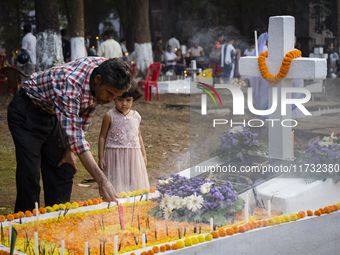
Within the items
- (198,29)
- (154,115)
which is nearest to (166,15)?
(198,29)

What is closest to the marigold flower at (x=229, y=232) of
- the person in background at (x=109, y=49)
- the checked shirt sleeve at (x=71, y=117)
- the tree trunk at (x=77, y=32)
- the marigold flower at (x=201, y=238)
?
the marigold flower at (x=201, y=238)

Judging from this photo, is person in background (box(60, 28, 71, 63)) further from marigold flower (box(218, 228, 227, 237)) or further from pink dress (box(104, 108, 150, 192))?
marigold flower (box(218, 228, 227, 237))

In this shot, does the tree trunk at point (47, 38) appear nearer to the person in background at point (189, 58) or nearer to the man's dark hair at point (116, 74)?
the person in background at point (189, 58)

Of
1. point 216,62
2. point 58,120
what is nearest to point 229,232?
point 58,120

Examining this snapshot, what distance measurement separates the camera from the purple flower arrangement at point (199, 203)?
341cm

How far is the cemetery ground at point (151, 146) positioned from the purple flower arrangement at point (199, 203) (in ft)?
5.48

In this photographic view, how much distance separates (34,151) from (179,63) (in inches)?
544

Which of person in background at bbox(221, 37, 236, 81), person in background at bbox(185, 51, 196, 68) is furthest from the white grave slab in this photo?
person in background at bbox(185, 51, 196, 68)

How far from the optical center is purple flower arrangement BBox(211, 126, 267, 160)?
191 inches

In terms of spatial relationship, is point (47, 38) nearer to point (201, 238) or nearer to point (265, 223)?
point (265, 223)

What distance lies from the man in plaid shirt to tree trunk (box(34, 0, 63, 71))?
859 cm

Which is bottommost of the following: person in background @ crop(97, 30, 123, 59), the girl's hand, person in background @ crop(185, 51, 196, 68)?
the girl's hand

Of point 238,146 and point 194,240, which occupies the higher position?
point 238,146

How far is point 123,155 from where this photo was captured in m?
4.28
